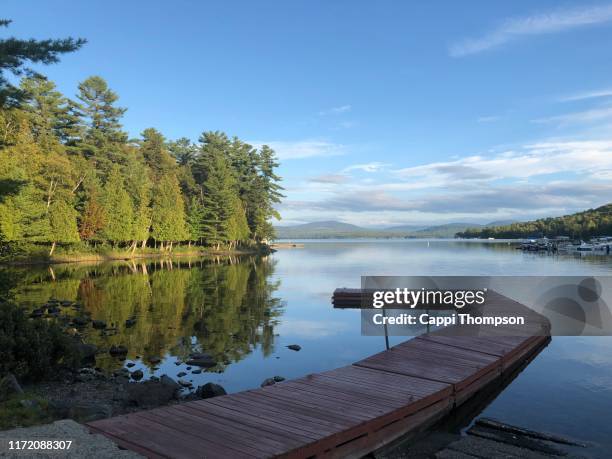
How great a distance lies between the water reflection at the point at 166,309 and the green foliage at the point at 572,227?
114 meters

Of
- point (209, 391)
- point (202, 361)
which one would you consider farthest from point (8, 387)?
point (202, 361)

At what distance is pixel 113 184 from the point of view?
60625 mm

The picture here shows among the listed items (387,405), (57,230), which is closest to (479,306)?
(387,405)

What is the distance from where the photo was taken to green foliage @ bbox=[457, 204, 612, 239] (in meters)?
119

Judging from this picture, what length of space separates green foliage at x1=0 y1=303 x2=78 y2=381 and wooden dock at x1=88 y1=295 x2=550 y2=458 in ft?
15.8

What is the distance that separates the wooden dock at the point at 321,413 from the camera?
6.14 metres

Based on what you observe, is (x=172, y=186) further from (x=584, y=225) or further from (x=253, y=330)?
(x=584, y=225)

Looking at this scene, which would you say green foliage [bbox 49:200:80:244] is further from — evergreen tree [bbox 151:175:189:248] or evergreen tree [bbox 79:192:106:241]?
evergreen tree [bbox 151:175:189:248]

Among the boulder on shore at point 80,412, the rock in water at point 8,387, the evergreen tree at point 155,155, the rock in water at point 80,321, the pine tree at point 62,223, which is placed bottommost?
the rock in water at point 80,321

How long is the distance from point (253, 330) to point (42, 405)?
10976 mm

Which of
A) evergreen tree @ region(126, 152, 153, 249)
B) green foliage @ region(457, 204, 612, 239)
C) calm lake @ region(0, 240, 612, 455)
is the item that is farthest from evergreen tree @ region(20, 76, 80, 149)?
green foliage @ region(457, 204, 612, 239)

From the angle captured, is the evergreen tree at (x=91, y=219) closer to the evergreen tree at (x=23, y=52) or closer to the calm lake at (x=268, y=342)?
the calm lake at (x=268, y=342)

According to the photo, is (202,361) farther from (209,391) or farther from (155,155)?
(155,155)

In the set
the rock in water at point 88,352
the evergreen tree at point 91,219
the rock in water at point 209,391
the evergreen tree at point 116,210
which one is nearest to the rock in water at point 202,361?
the rock in water at point 88,352
